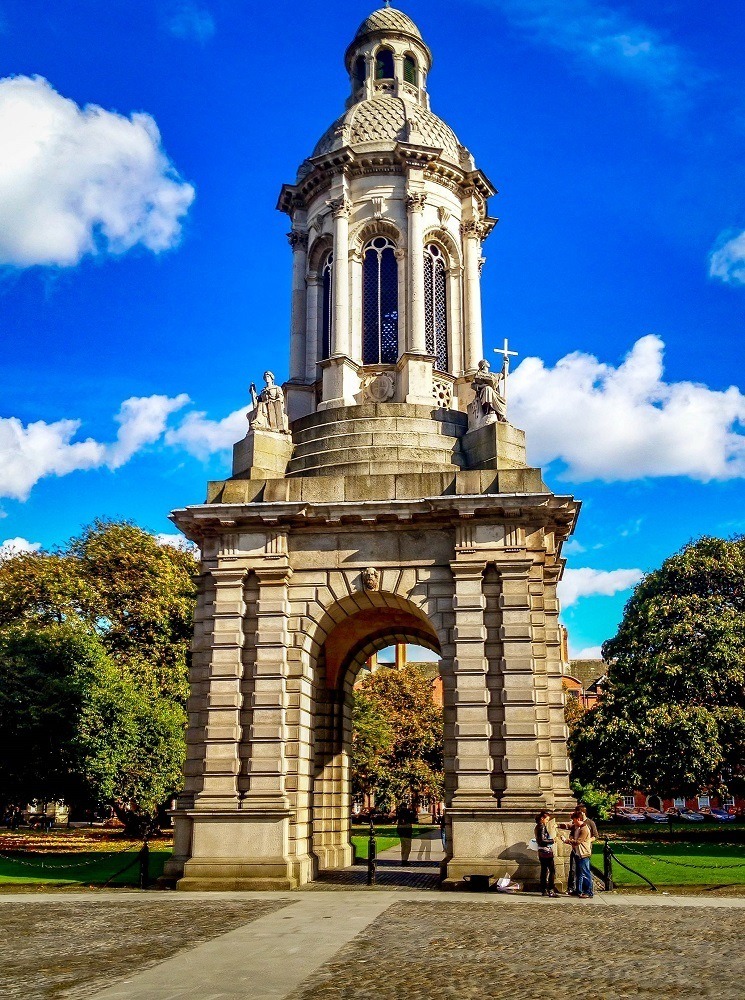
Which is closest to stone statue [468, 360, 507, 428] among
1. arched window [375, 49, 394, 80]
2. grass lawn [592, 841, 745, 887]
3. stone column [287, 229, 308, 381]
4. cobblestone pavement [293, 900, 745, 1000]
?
stone column [287, 229, 308, 381]

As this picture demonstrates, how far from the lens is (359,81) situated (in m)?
34.8

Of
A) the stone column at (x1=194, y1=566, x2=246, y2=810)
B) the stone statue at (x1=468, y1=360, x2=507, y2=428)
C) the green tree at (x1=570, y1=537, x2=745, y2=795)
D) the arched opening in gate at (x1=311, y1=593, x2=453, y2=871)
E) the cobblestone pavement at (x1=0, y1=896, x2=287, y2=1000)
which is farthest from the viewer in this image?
the green tree at (x1=570, y1=537, x2=745, y2=795)

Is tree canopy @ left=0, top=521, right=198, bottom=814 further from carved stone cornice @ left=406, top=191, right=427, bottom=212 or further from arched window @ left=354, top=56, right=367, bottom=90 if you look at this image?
arched window @ left=354, top=56, right=367, bottom=90

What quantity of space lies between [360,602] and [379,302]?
37.1 ft

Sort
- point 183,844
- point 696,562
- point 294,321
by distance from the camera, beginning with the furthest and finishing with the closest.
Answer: point 696,562 < point 294,321 < point 183,844

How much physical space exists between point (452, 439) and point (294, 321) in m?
→ 8.76

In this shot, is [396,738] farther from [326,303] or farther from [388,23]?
[388,23]

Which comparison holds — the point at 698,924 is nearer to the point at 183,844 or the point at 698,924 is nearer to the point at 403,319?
the point at 183,844

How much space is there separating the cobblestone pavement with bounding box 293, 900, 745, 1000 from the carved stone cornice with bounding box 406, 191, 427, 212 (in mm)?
21056

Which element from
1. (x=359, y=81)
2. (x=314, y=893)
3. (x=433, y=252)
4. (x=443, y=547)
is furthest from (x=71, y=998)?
(x=359, y=81)

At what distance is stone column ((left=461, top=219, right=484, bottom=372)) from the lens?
102 ft

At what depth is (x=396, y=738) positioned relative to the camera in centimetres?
6222

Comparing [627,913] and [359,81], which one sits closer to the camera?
[627,913]

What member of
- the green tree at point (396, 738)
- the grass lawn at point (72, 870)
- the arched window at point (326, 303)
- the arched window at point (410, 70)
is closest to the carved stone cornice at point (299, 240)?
A: the arched window at point (326, 303)
